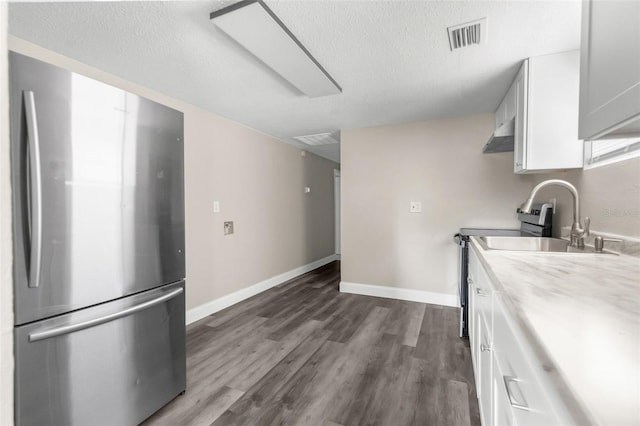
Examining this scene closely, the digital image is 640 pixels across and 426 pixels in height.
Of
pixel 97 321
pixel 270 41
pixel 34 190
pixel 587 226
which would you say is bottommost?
pixel 97 321

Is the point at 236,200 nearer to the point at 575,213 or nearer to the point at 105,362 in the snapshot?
the point at 105,362

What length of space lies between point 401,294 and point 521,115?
2.34 meters

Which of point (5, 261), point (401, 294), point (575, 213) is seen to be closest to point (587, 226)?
point (575, 213)

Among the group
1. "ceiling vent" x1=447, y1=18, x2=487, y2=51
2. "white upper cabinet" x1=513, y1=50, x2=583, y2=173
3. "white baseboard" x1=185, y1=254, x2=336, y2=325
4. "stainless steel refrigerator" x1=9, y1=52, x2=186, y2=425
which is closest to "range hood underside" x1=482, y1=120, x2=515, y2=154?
"white upper cabinet" x1=513, y1=50, x2=583, y2=173

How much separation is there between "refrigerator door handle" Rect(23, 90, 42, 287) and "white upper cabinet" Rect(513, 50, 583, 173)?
277 cm

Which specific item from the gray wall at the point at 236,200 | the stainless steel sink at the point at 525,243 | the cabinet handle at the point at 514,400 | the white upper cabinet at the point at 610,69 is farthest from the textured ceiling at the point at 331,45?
the cabinet handle at the point at 514,400

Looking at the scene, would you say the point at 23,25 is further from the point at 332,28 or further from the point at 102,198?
the point at 332,28

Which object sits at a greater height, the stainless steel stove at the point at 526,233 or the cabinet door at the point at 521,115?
the cabinet door at the point at 521,115

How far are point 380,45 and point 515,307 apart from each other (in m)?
1.73

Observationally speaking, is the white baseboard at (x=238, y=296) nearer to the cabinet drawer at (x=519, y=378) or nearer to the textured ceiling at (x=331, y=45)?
the textured ceiling at (x=331, y=45)

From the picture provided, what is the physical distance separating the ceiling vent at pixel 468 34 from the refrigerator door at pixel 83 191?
1.79m

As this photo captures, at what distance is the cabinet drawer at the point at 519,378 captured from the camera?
0.55 metres

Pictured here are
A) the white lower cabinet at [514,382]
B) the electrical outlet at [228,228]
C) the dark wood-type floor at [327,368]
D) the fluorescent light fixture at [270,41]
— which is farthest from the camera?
the electrical outlet at [228,228]

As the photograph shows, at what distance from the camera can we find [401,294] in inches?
140
